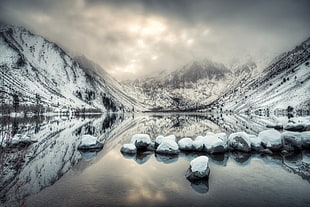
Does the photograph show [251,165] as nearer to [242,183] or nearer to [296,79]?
[242,183]

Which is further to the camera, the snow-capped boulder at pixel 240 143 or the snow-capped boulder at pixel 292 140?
the snow-capped boulder at pixel 292 140

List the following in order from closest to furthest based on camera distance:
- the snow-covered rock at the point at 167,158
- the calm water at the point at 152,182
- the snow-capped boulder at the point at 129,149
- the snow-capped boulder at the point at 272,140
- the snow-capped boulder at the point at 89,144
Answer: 1. the calm water at the point at 152,182
2. the snow-covered rock at the point at 167,158
3. the snow-capped boulder at the point at 272,140
4. the snow-capped boulder at the point at 129,149
5. the snow-capped boulder at the point at 89,144

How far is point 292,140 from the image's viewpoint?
28.8 m

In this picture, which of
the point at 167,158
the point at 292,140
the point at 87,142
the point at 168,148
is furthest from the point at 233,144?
the point at 87,142

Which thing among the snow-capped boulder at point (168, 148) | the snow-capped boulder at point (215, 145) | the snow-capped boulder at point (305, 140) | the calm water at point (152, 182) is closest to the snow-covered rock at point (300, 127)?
the snow-capped boulder at point (305, 140)

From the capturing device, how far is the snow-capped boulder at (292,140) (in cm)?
2813

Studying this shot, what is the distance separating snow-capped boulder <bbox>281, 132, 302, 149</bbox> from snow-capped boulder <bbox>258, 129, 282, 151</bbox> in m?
1.47

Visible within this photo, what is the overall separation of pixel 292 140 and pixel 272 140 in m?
3.63

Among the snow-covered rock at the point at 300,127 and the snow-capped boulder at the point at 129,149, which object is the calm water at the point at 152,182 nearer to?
the snow-capped boulder at the point at 129,149

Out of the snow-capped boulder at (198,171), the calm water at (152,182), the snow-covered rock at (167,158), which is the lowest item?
the calm water at (152,182)

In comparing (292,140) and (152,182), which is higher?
(292,140)

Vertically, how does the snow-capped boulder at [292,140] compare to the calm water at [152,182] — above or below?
above

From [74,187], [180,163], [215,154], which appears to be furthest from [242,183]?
[74,187]

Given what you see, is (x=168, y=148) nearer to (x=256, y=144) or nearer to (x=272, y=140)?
(x=256, y=144)
